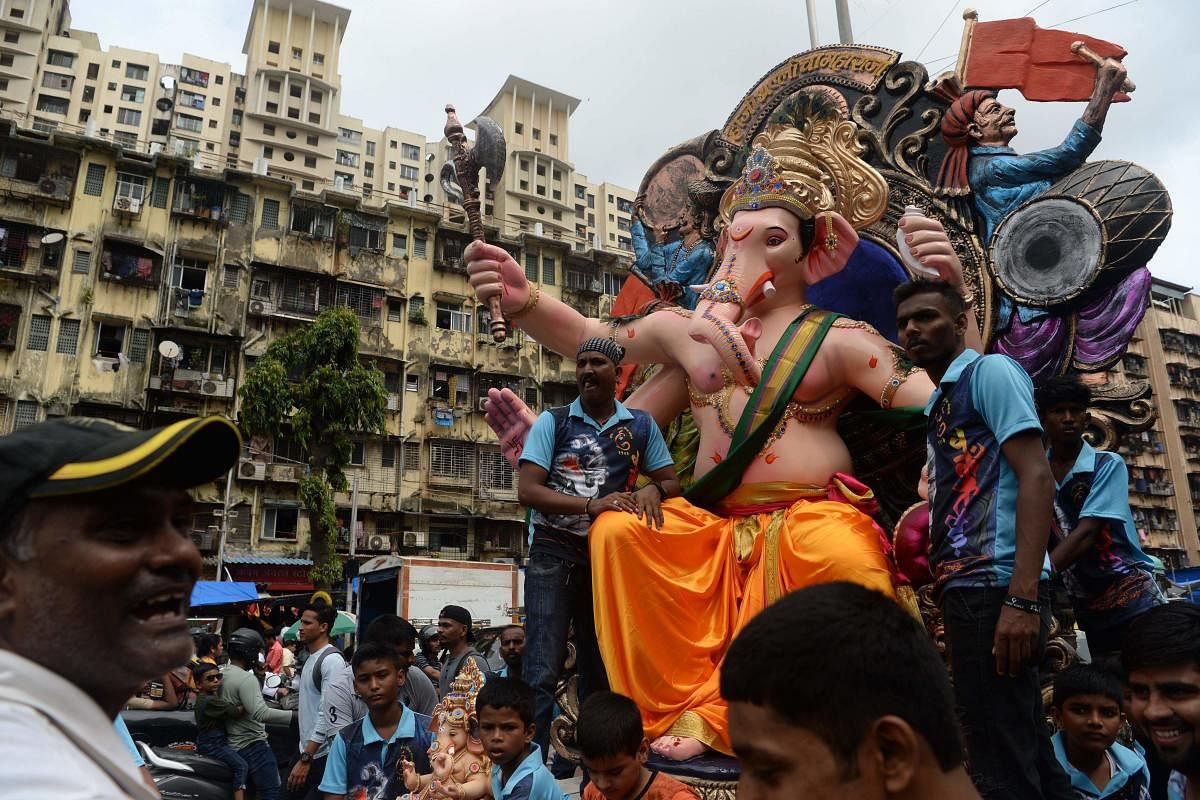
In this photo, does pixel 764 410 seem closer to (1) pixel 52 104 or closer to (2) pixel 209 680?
(2) pixel 209 680

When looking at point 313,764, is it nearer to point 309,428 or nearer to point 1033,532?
point 1033,532

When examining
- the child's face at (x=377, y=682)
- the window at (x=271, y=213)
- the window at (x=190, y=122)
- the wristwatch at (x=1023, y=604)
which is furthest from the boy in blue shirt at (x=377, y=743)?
the window at (x=190, y=122)

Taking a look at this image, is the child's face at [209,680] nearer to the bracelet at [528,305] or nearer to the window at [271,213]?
the bracelet at [528,305]

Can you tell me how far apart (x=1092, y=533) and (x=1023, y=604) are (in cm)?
138

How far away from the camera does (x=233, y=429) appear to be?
4.43 feet


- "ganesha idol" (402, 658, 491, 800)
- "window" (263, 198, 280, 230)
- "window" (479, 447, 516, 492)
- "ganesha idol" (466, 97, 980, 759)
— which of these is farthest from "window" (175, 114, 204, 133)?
"ganesha idol" (402, 658, 491, 800)

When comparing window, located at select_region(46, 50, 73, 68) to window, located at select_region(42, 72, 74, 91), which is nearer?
window, located at select_region(42, 72, 74, 91)

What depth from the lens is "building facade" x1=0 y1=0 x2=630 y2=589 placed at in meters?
28.1

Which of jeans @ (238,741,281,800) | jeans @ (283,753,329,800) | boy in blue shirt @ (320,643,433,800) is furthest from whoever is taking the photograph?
jeans @ (238,741,281,800)

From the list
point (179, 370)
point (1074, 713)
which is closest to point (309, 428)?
point (179, 370)

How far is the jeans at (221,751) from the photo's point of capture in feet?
20.8

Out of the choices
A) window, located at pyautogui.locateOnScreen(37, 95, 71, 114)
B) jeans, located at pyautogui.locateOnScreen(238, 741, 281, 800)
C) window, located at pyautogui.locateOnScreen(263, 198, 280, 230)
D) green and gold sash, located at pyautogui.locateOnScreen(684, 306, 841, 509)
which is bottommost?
jeans, located at pyautogui.locateOnScreen(238, 741, 281, 800)

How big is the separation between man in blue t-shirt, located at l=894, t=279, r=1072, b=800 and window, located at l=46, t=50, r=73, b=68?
177 ft

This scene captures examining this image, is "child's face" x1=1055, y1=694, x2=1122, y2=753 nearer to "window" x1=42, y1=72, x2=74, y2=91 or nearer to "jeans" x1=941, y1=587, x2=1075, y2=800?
"jeans" x1=941, y1=587, x2=1075, y2=800
